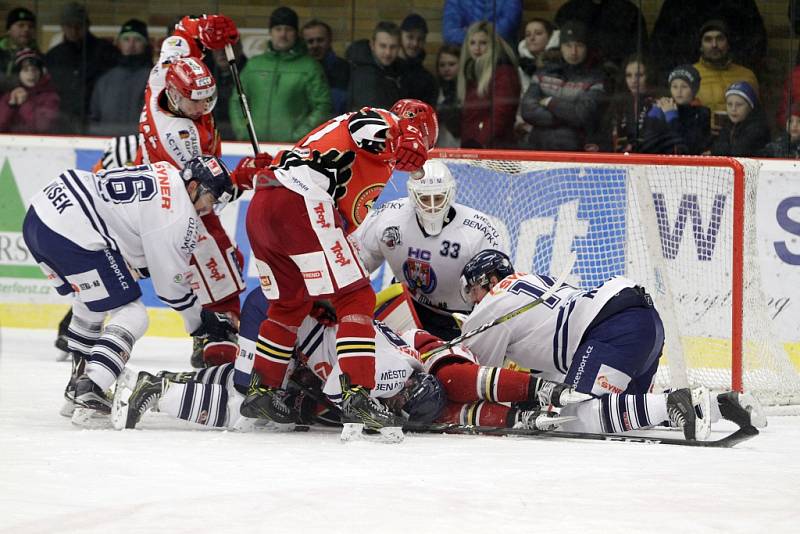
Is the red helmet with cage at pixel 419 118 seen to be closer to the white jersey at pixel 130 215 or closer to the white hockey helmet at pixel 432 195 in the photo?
the white hockey helmet at pixel 432 195

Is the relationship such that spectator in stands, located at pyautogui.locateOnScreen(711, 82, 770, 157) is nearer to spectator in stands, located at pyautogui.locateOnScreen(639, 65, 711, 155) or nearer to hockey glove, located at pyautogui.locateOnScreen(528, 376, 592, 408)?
spectator in stands, located at pyautogui.locateOnScreen(639, 65, 711, 155)

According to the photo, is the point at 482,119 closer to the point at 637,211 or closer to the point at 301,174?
the point at 637,211

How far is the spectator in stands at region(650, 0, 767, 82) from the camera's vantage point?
20.2 ft

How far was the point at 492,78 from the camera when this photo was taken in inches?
256

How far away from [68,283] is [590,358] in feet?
5.57

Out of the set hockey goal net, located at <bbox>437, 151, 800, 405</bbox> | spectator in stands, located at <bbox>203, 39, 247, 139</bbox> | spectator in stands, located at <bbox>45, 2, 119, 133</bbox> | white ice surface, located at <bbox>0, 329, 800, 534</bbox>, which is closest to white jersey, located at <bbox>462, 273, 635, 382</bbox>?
white ice surface, located at <bbox>0, 329, 800, 534</bbox>

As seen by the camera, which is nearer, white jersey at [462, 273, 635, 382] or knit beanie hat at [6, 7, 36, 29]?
white jersey at [462, 273, 635, 382]

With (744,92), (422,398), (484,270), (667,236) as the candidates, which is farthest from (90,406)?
(744,92)

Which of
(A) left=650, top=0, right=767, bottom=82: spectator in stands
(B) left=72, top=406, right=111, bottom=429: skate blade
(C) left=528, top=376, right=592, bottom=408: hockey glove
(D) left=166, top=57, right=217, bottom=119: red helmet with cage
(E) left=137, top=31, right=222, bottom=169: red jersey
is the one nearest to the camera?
(C) left=528, top=376, right=592, bottom=408: hockey glove

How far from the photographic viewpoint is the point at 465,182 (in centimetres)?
539

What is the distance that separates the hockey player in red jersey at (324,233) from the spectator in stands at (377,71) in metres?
2.72

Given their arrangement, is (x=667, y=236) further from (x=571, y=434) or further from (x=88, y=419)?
(x=88, y=419)

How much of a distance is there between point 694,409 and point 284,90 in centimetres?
362

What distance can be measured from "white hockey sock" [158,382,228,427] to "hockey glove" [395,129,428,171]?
88 centimetres
